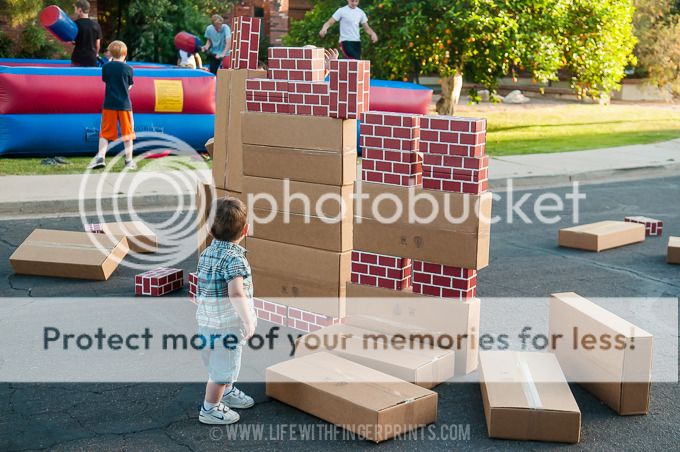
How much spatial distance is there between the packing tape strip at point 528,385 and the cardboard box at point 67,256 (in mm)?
4127

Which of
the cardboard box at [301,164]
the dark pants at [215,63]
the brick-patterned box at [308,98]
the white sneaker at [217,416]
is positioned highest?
the dark pants at [215,63]

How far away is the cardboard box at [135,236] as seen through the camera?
8.66 metres

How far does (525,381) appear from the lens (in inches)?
193

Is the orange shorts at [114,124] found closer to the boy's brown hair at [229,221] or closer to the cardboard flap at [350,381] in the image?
the cardboard flap at [350,381]

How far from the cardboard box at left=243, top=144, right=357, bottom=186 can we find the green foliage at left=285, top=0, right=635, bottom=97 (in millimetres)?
10971

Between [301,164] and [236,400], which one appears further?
[301,164]

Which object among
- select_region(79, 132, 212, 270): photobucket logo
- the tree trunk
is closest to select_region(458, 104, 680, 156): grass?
the tree trunk

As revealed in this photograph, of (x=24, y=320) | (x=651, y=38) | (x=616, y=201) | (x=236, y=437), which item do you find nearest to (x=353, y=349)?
(x=236, y=437)

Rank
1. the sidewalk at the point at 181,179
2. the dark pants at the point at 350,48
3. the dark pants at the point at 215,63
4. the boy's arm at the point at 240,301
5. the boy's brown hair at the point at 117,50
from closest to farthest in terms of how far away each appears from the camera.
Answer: the boy's arm at the point at 240,301 → the sidewalk at the point at 181,179 → the boy's brown hair at the point at 117,50 → the dark pants at the point at 350,48 → the dark pants at the point at 215,63

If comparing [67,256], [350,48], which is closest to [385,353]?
[67,256]

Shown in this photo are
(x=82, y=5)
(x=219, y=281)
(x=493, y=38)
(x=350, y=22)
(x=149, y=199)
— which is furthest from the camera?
(x=493, y=38)

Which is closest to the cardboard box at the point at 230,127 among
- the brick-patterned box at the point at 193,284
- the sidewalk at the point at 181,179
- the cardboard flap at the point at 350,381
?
the brick-patterned box at the point at 193,284

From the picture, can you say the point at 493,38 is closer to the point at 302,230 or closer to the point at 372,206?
the point at 302,230

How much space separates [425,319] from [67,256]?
3.77 m
